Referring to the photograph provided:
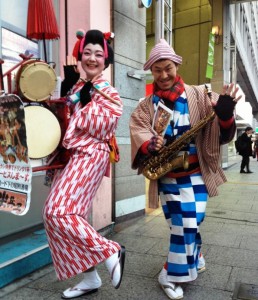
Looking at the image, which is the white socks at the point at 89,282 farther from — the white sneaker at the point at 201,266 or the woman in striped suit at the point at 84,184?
the white sneaker at the point at 201,266

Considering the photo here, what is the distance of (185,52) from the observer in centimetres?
1332

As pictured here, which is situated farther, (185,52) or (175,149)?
(185,52)

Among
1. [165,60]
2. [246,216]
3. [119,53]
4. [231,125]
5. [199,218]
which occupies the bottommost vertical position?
[246,216]

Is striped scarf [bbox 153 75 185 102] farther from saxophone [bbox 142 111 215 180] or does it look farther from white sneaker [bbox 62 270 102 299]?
white sneaker [bbox 62 270 102 299]

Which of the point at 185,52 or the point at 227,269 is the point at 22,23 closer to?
the point at 227,269

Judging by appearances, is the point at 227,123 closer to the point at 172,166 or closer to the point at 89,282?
the point at 172,166

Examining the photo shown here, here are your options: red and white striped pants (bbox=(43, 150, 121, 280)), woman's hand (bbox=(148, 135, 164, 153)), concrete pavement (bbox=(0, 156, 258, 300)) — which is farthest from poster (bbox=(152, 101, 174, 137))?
concrete pavement (bbox=(0, 156, 258, 300))

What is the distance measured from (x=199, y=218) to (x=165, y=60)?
4.14 feet

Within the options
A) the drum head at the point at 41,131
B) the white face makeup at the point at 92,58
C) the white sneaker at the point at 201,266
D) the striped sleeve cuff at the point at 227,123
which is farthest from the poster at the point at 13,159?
the white sneaker at the point at 201,266

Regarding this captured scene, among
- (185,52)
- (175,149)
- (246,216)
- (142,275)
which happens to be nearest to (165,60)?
(175,149)

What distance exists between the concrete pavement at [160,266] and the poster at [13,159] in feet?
3.07

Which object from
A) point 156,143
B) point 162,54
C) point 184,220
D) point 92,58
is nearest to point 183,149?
point 156,143

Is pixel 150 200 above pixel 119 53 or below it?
below

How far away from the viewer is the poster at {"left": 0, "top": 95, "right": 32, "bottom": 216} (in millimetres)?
2227
